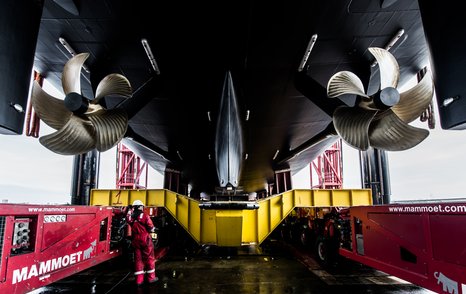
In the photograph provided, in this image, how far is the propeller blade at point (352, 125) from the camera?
19.9ft

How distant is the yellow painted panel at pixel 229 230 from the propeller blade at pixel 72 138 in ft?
11.2

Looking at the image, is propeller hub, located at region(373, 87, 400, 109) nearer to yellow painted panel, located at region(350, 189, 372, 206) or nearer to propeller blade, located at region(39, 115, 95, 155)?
yellow painted panel, located at region(350, 189, 372, 206)

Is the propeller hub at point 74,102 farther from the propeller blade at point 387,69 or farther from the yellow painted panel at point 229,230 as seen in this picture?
the propeller blade at point 387,69

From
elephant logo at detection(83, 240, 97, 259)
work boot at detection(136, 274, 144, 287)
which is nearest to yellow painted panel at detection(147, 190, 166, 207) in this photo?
work boot at detection(136, 274, 144, 287)

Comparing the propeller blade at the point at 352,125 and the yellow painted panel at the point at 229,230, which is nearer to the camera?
the propeller blade at the point at 352,125

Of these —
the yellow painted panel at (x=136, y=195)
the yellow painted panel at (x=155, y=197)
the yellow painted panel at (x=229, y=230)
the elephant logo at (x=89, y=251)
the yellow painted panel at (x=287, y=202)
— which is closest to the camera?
the elephant logo at (x=89, y=251)

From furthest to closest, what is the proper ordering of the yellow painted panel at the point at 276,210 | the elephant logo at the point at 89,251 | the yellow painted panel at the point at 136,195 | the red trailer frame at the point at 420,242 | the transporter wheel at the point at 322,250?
the yellow painted panel at the point at 136,195
the yellow painted panel at the point at 276,210
the transporter wheel at the point at 322,250
the elephant logo at the point at 89,251
the red trailer frame at the point at 420,242

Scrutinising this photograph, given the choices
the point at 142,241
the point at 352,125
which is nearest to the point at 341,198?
the point at 352,125

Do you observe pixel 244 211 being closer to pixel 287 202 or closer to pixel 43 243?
pixel 287 202

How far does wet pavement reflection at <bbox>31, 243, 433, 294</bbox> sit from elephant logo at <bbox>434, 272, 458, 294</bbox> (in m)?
2.06

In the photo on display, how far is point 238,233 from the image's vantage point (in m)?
7.33

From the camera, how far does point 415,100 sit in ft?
19.6

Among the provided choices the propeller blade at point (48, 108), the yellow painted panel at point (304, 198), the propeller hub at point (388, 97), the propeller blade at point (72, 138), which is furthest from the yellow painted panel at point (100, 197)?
the propeller hub at point (388, 97)

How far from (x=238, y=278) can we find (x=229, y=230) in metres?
1.36
